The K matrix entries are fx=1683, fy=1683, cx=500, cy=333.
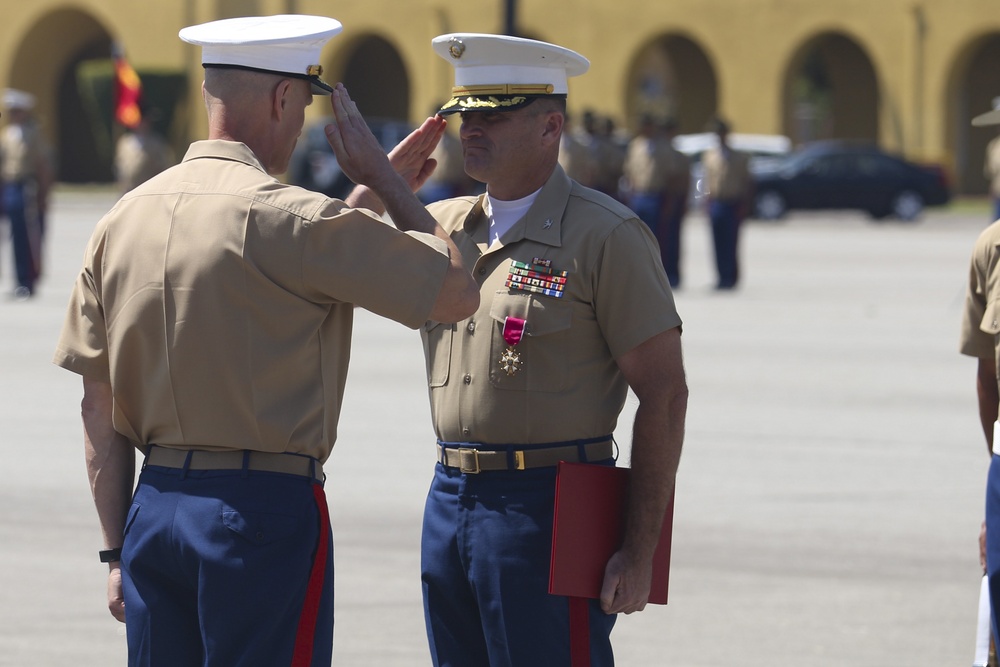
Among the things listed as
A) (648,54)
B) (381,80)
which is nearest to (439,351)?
(648,54)

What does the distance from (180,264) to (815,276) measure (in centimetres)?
1873

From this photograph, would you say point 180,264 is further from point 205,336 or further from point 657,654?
point 657,654

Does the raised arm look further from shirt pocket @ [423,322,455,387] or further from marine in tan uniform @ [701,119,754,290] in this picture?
marine in tan uniform @ [701,119,754,290]

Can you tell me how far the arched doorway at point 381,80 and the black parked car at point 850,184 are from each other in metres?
16.4

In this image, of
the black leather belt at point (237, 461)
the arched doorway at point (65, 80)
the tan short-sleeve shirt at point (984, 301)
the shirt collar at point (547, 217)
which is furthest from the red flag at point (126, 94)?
the black leather belt at point (237, 461)

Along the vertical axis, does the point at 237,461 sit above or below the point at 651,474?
above

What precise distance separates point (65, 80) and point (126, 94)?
9926mm

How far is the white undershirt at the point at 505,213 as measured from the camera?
3.97m

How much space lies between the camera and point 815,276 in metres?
21.5

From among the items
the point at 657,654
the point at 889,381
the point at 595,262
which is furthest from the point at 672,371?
the point at 889,381

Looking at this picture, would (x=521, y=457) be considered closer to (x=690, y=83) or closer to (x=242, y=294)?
(x=242, y=294)

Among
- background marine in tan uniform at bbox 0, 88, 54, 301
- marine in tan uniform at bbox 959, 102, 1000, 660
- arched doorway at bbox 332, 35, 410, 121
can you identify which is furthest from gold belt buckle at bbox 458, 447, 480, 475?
arched doorway at bbox 332, 35, 410, 121

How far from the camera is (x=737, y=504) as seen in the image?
805 centimetres

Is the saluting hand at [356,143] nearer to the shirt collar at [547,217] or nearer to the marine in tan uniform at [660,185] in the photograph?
the shirt collar at [547,217]
